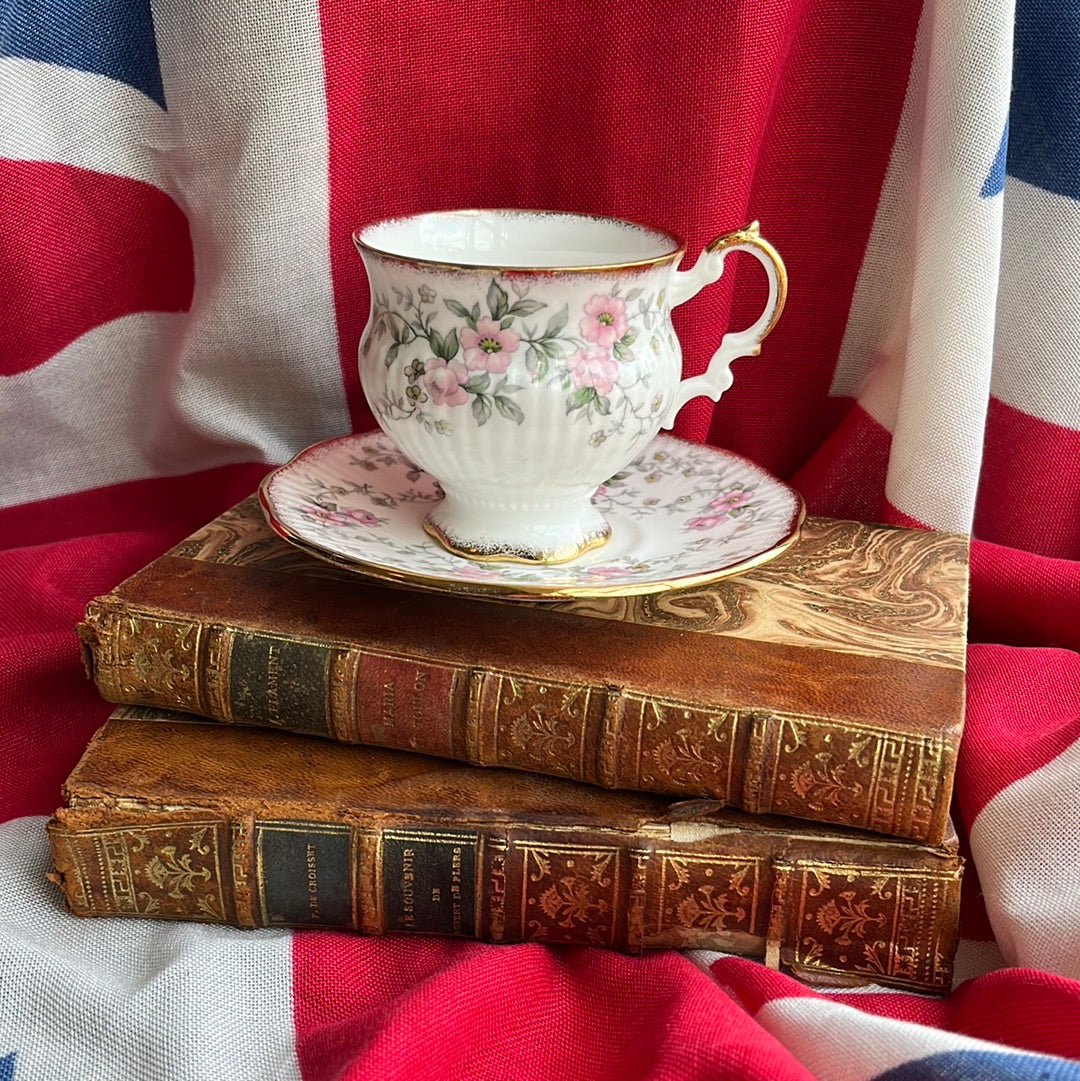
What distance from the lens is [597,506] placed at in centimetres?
84

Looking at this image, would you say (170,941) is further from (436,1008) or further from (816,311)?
(816,311)

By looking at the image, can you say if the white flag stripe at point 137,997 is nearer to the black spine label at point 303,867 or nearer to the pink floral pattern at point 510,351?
the black spine label at point 303,867

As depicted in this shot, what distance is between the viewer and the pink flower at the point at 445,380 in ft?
2.29

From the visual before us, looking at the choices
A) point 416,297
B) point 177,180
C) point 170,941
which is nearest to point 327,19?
point 177,180

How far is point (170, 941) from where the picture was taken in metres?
0.66

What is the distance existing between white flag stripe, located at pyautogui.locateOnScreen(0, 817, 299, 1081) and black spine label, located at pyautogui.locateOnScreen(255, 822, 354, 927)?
2 centimetres

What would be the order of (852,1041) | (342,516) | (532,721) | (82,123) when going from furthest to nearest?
1. (82,123)
2. (342,516)
3. (532,721)
4. (852,1041)

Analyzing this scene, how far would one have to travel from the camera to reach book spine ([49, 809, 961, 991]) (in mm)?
643

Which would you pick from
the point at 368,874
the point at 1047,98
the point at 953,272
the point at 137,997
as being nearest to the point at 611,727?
the point at 368,874

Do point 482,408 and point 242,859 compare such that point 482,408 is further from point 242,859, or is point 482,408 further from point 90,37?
point 90,37

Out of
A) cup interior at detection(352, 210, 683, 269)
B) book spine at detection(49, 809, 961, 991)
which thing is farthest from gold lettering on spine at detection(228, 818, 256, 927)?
cup interior at detection(352, 210, 683, 269)

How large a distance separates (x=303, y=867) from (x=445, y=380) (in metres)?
0.26

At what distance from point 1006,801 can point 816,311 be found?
0.39 meters

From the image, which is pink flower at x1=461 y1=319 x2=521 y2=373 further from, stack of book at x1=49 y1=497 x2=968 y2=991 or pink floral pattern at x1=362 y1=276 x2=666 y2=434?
stack of book at x1=49 y1=497 x2=968 y2=991
